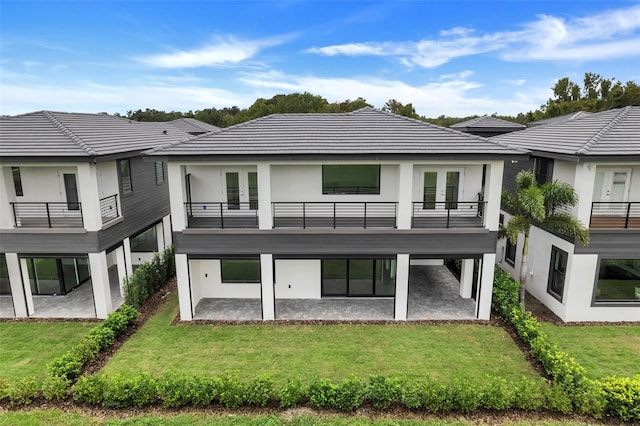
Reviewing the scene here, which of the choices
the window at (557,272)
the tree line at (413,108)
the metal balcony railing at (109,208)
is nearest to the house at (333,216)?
the window at (557,272)

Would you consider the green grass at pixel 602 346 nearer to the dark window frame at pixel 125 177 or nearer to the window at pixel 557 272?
the window at pixel 557 272

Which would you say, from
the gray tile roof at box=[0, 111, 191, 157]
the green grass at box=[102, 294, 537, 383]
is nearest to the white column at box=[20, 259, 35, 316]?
the gray tile roof at box=[0, 111, 191, 157]

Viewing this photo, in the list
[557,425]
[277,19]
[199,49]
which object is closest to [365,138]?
[557,425]

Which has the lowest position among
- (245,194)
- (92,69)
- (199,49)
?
(245,194)

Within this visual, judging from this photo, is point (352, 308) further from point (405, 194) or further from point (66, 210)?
point (66, 210)

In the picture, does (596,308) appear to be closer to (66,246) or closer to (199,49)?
(66,246)

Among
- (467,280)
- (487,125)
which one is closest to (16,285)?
(467,280)
